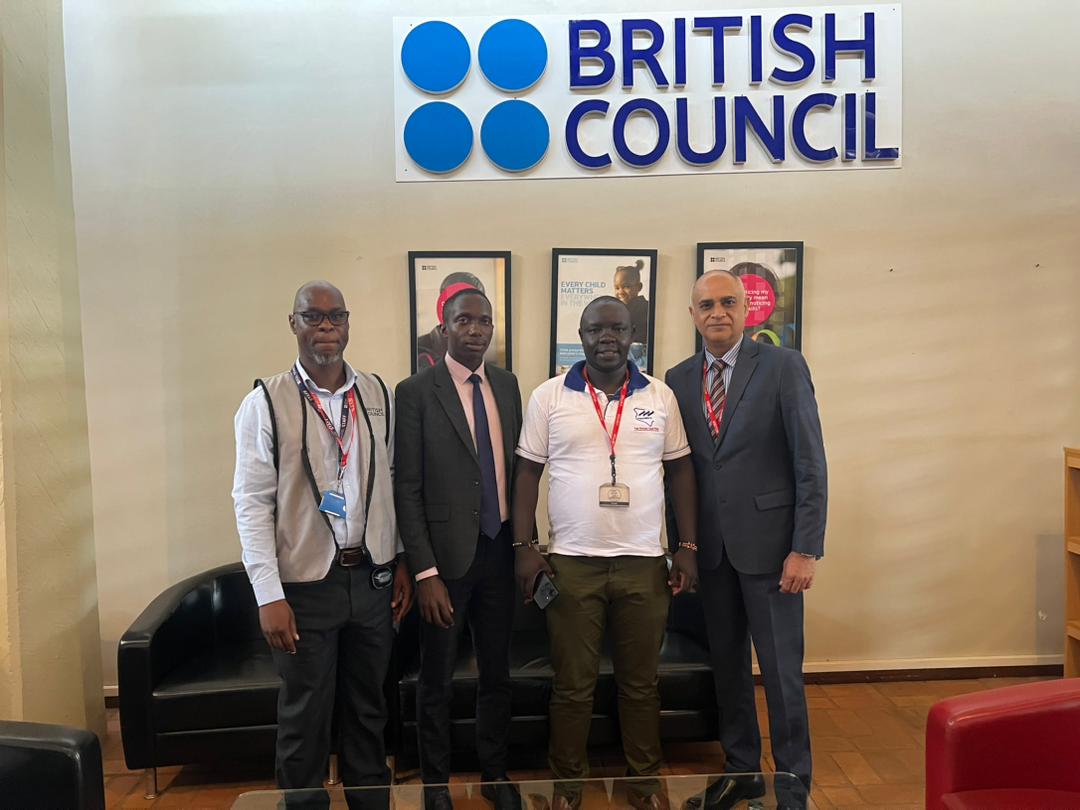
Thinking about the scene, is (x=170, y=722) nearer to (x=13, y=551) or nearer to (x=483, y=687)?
(x=13, y=551)

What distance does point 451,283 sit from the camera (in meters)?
3.54

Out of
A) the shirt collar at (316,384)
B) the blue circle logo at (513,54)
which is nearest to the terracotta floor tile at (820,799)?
the shirt collar at (316,384)

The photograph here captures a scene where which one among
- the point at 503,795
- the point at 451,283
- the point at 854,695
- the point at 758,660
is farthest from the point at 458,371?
the point at 854,695

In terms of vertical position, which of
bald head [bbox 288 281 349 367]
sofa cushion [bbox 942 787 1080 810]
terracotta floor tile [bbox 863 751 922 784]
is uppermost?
bald head [bbox 288 281 349 367]

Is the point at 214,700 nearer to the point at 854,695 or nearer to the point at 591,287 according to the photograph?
the point at 591,287

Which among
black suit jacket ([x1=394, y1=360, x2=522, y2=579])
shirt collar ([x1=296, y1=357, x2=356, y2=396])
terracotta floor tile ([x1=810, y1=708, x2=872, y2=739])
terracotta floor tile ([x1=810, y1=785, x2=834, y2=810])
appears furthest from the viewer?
terracotta floor tile ([x1=810, y1=708, x2=872, y2=739])

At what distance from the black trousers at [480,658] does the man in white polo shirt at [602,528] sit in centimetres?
9

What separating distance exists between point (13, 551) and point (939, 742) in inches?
114

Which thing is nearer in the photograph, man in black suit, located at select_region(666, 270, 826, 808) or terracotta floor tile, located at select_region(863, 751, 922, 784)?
man in black suit, located at select_region(666, 270, 826, 808)

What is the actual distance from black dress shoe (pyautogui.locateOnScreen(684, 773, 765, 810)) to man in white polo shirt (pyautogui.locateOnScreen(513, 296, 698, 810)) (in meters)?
0.48

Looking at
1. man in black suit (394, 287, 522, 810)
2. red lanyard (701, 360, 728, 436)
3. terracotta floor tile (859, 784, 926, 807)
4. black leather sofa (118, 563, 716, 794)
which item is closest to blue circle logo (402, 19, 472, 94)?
man in black suit (394, 287, 522, 810)

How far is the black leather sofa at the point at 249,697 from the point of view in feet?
8.98

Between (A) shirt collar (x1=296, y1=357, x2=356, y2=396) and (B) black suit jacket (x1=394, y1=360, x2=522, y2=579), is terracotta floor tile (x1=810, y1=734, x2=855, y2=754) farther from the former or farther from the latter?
(A) shirt collar (x1=296, y1=357, x2=356, y2=396)

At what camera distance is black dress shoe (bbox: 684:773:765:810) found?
193cm
